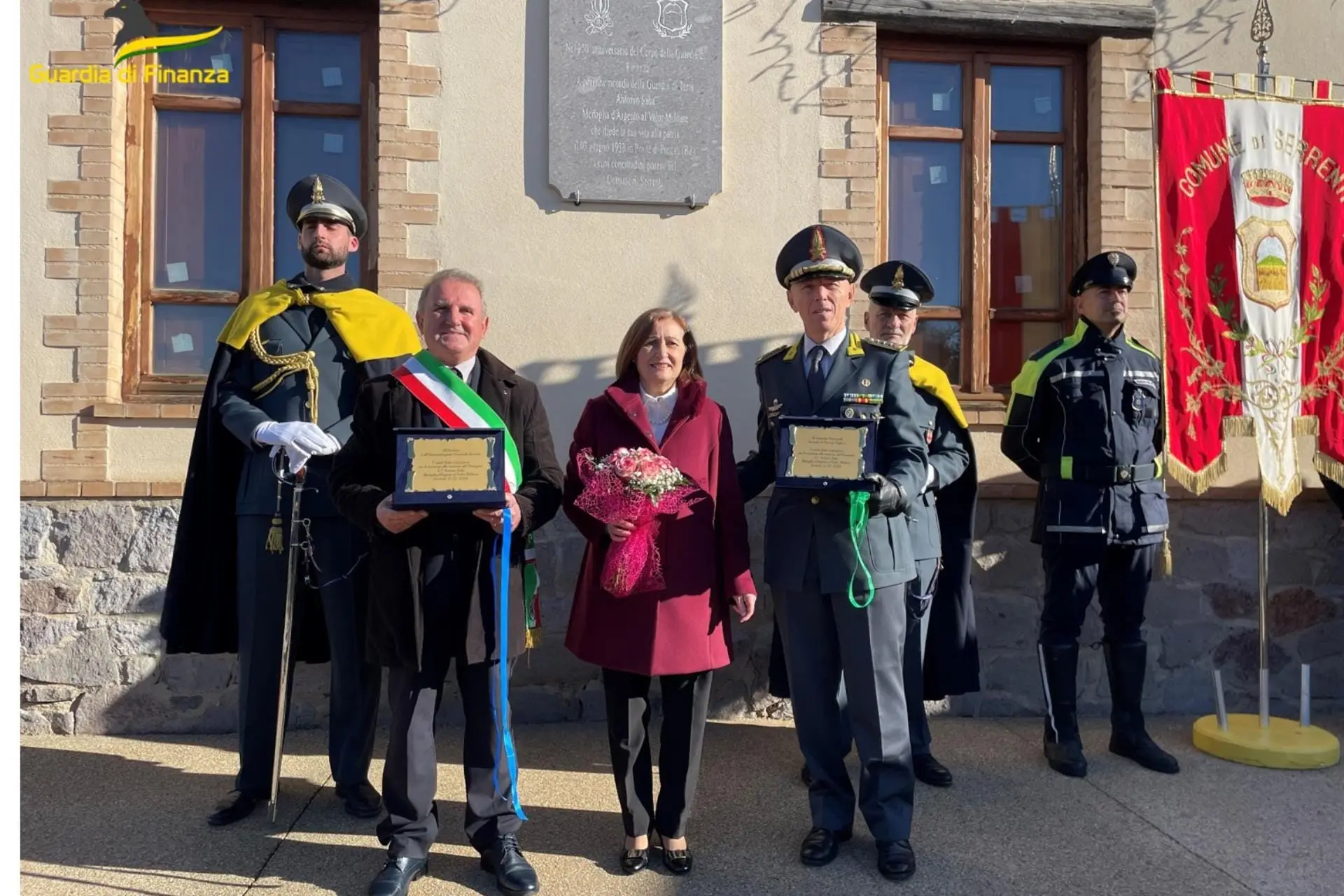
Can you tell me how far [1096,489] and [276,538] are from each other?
10.6 feet

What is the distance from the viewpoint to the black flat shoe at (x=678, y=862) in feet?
10.1

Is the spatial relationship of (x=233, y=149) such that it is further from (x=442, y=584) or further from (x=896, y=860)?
(x=896, y=860)

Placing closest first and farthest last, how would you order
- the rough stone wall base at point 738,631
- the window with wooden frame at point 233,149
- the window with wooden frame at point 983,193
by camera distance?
the rough stone wall base at point 738,631
the window with wooden frame at point 233,149
the window with wooden frame at point 983,193

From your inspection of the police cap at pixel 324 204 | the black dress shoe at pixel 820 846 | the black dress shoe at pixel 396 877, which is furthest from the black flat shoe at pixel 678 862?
the police cap at pixel 324 204

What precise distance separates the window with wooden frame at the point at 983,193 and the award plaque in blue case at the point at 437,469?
10.6 feet

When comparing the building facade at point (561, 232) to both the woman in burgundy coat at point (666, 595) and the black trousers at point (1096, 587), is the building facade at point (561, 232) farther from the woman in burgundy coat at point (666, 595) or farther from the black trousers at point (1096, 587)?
the woman in burgundy coat at point (666, 595)

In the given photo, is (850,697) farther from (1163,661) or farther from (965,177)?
(965,177)

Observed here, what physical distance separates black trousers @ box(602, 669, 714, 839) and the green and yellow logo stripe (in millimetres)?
3929

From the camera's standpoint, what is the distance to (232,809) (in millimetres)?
3451

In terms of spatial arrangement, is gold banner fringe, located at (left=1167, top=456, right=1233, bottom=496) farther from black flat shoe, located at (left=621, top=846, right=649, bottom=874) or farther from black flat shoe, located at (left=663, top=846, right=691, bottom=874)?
black flat shoe, located at (left=621, top=846, right=649, bottom=874)

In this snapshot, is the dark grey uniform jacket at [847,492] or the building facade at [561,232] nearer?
the dark grey uniform jacket at [847,492]

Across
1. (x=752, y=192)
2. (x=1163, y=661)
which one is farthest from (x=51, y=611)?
(x=1163, y=661)

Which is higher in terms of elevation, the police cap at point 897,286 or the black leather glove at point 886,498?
the police cap at point 897,286

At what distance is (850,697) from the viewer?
3131 millimetres
